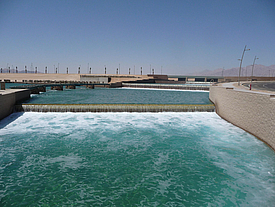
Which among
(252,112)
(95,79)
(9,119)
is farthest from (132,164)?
(95,79)

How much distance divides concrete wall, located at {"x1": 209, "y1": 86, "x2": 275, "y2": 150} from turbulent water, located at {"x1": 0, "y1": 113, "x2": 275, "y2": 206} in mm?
829

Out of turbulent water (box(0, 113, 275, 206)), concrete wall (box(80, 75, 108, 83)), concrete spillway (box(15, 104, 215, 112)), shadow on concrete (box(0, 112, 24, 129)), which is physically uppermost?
concrete wall (box(80, 75, 108, 83))

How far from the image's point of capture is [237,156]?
1457 centimetres

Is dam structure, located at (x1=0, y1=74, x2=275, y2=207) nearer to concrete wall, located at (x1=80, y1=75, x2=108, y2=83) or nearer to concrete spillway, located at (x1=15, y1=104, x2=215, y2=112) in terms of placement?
concrete spillway, located at (x1=15, y1=104, x2=215, y2=112)

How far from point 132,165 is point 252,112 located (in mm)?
12563

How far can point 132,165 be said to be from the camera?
1268 cm

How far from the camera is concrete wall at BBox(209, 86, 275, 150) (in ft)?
52.0

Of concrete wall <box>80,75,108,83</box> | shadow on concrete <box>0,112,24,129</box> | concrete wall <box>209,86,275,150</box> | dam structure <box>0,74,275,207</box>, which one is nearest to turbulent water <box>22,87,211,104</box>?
shadow on concrete <box>0,112,24,129</box>

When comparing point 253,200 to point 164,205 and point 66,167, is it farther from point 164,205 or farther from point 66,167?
point 66,167

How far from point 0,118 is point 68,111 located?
747cm

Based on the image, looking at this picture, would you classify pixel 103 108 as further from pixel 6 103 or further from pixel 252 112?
pixel 252 112

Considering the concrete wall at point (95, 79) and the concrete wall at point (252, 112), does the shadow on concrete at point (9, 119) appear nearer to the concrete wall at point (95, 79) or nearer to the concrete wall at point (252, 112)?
the concrete wall at point (252, 112)

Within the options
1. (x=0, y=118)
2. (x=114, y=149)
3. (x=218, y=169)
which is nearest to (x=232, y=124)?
(x=218, y=169)

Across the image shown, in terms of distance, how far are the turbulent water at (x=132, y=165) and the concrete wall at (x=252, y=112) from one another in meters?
0.83
